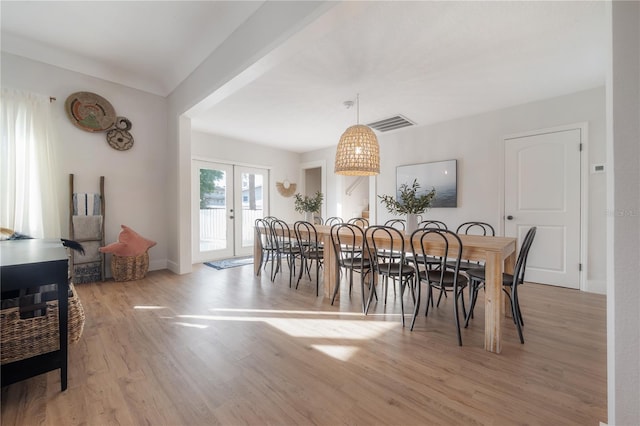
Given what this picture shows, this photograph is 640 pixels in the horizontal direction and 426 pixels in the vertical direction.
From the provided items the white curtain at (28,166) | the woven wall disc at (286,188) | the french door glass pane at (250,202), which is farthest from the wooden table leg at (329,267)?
the woven wall disc at (286,188)

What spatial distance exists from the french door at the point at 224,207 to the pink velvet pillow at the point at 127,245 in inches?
53.9

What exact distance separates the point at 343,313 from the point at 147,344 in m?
1.57

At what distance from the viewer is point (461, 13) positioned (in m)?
1.99

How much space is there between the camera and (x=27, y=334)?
1345 mm

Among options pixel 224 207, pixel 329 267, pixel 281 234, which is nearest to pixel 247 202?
pixel 224 207

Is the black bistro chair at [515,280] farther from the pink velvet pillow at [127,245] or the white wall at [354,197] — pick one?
the white wall at [354,197]

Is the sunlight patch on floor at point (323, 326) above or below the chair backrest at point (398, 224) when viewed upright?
below

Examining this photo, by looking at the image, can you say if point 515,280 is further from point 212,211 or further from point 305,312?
point 212,211

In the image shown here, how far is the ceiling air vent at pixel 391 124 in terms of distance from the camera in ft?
14.0

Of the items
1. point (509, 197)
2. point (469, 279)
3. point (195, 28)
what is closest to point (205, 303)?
point (469, 279)

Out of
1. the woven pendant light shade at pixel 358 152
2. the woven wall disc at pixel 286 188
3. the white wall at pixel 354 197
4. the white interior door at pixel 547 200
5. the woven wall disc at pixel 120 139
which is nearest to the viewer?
the woven pendant light shade at pixel 358 152

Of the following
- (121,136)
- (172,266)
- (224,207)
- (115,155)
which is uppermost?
(121,136)

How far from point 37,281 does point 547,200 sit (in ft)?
16.0

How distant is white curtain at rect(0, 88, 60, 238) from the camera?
2836 millimetres
